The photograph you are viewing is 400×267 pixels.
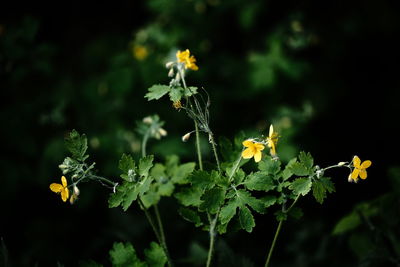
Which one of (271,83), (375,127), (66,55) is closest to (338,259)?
(271,83)

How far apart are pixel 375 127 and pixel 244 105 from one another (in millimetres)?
1386

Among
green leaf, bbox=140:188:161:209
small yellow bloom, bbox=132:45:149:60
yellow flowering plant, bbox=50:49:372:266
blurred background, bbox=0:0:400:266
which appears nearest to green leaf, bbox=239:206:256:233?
yellow flowering plant, bbox=50:49:372:266

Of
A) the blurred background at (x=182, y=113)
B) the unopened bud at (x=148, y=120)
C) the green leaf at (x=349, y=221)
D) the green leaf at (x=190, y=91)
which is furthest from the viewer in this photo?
the blurred background at (x=182, y=113)

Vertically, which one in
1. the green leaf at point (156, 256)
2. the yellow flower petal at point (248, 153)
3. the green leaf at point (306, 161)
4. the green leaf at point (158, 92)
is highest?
the green leaf at point (158, 92)

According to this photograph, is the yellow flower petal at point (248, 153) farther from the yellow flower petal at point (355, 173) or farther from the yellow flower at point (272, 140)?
the yellow flower petal at point (355, 173)

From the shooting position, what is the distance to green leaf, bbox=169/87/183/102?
123cm

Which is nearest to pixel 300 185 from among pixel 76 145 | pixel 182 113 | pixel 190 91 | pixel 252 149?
pixel 252 149

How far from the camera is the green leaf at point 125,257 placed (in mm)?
1322

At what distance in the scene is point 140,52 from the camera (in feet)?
11.4

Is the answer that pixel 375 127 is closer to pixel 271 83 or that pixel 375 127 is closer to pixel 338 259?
pixel 271 83

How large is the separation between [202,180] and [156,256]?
333 mm

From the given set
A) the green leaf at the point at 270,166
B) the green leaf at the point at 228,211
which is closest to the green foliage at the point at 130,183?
the green leaf at the point at 228,211

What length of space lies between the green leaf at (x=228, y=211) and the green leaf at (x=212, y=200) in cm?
2

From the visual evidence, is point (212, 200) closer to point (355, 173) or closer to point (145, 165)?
point (145, 165)
